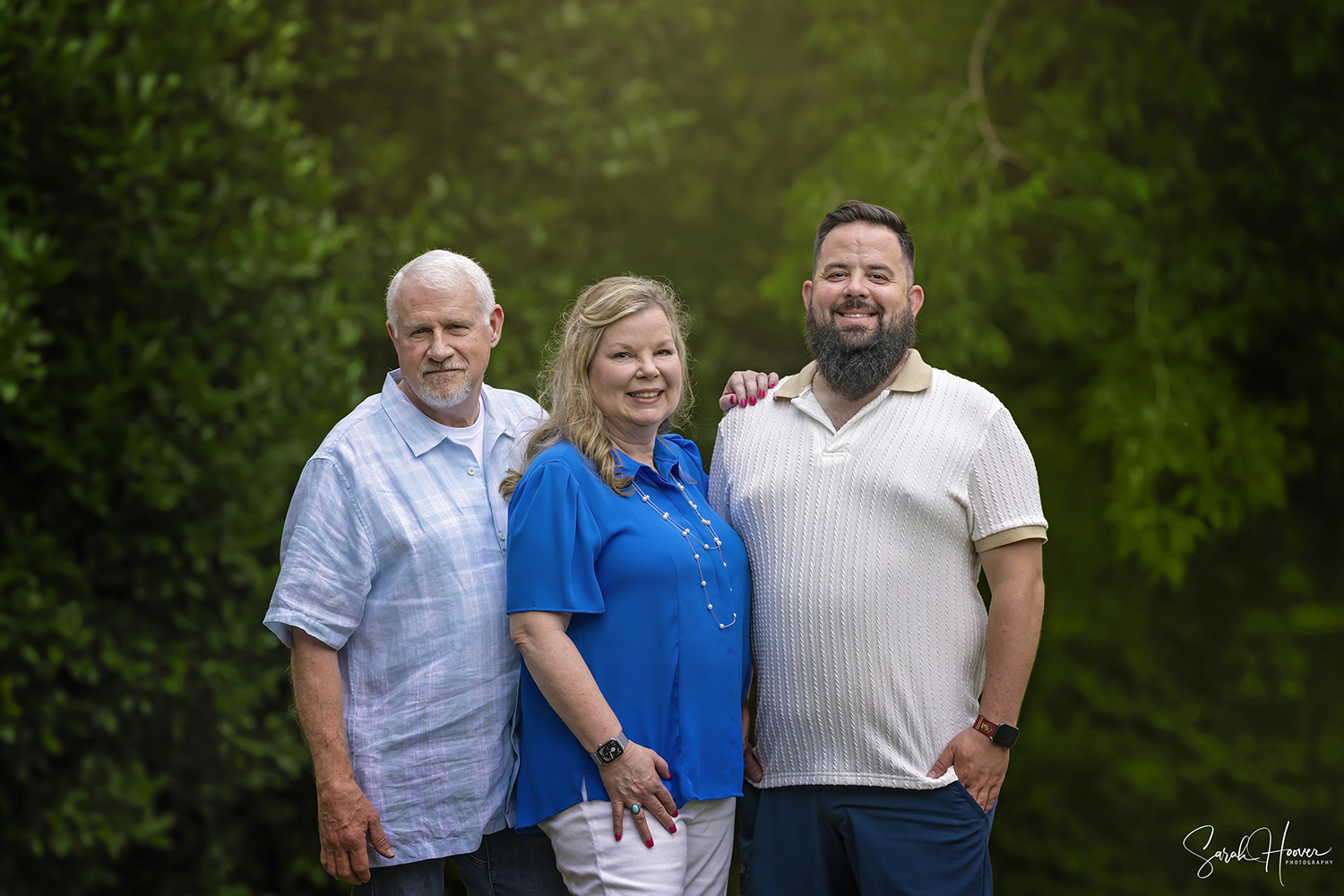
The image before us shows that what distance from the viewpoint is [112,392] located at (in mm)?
3701

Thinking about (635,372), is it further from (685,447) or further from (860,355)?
(860,355)

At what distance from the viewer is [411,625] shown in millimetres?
2223

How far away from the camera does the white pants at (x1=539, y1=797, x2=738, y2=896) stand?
2102 millimetres

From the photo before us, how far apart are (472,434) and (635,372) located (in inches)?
15.7

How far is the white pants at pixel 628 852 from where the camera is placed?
2.10 meters

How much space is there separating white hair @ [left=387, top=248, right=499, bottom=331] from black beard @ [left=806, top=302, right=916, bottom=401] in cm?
74

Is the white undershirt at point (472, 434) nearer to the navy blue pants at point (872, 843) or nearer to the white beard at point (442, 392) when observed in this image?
the white beard at point (442, 392)

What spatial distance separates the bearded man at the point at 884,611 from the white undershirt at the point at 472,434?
0.59 meters

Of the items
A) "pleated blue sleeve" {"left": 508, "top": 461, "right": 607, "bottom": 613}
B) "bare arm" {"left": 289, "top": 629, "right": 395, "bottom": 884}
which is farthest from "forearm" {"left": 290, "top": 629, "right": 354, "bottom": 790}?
"pleated blue sleeve" {"left": 508, "top": 461, "right": 607, "bottom": 613}

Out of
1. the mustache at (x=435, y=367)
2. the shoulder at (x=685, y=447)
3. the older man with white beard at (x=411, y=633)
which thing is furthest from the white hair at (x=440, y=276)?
the shoulder at (x=685, y=447)

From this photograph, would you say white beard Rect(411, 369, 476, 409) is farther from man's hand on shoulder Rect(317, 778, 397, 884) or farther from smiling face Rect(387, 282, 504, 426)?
man's hand on shoulder Rect(317, 778, 397, 884)

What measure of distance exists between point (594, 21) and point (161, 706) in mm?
3414

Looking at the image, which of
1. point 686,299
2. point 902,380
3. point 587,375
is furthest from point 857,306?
point 686,299

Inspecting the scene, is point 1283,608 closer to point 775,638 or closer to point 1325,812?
point 1325,812
